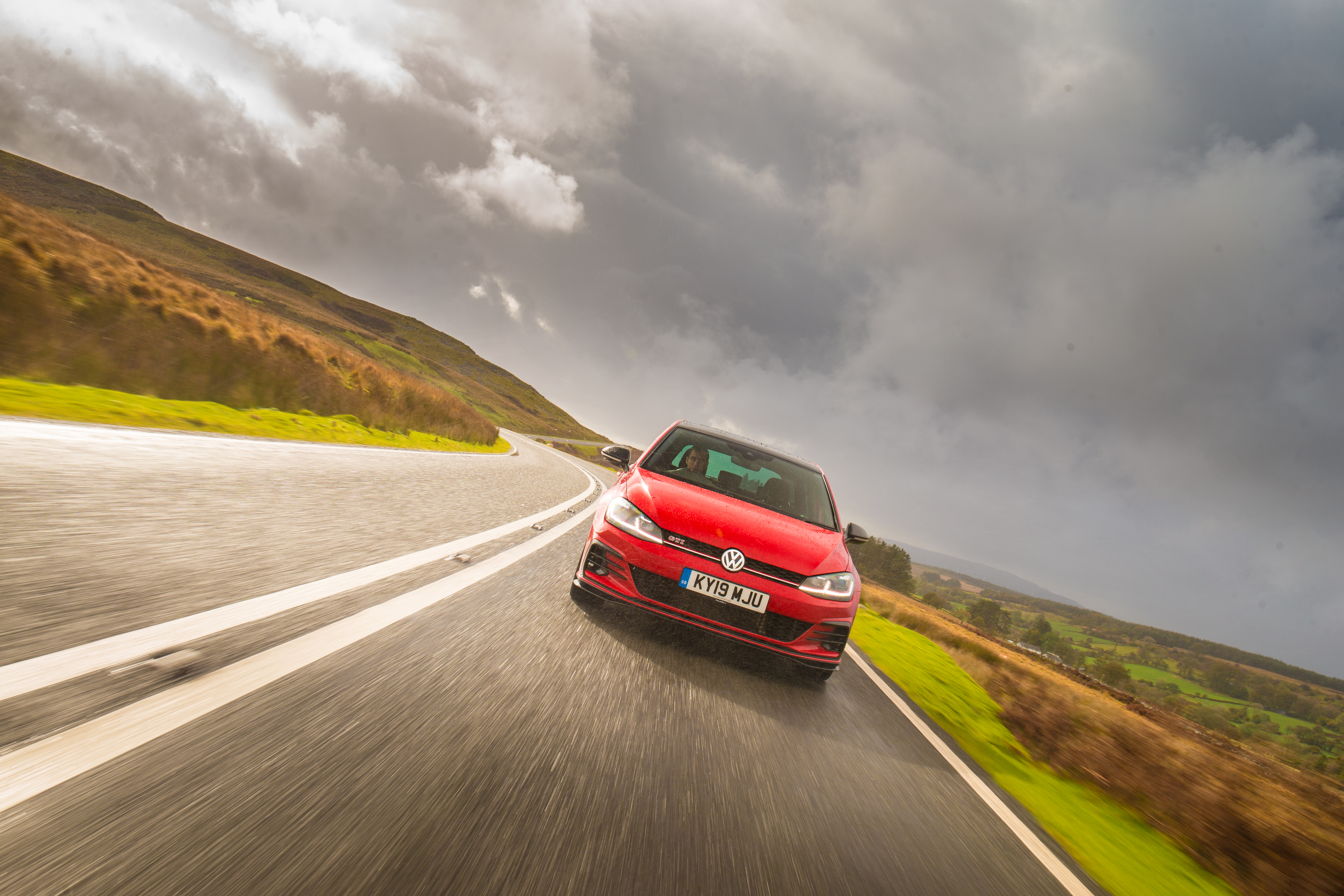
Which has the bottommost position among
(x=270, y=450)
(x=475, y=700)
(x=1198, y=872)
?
(x=270, y=450)

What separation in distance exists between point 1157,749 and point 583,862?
201 inches

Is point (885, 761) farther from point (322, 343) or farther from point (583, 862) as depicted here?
point (322, 343)

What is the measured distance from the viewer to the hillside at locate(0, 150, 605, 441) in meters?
82.2

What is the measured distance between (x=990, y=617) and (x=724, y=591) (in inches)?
3020

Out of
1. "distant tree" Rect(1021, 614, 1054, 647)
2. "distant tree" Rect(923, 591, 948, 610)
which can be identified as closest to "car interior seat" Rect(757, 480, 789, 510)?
"distant tree" Rect(923, 591, 948, 610)

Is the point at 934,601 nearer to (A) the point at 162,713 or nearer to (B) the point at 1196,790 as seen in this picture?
(B) the point at 1196,790

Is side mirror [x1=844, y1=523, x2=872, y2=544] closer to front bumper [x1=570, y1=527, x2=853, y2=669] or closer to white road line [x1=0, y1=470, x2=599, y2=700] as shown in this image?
front bumper [x1=570, y1=527, x2=853, y2=669]

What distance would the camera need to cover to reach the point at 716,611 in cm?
352

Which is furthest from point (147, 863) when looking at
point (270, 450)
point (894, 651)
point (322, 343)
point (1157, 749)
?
point (322, 343)

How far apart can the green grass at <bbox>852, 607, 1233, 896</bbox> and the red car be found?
1388 mm

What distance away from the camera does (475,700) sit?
8.05 ft

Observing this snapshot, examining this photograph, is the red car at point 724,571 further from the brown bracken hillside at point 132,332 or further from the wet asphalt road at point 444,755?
the brown bracken hillside at point 132,332

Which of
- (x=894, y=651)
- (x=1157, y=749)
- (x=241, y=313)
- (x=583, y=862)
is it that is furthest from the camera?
(x=241, y=313)

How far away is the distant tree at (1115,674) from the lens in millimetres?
41688
